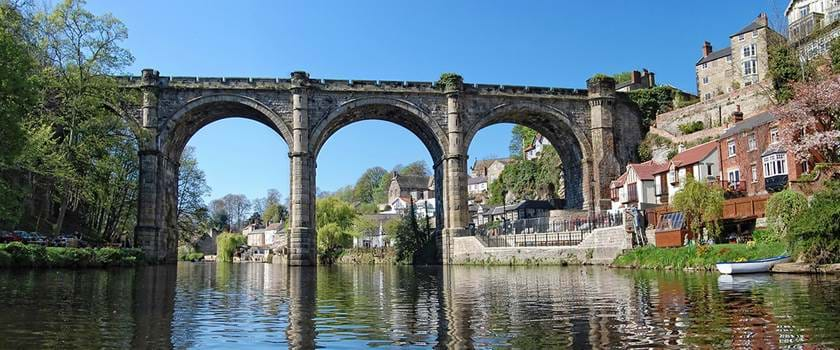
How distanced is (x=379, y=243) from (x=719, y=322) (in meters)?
79.8

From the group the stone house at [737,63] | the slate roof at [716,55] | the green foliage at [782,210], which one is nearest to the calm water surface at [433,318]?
the green foliage at [782,210]

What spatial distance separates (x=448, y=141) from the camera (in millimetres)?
44031

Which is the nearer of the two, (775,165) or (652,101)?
(775,165)

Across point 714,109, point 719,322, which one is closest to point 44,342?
point 719,322

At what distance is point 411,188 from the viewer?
124438 millimetres

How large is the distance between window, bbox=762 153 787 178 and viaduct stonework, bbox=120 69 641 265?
12726 mm

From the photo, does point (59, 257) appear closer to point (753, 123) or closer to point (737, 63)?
point (753, 123)

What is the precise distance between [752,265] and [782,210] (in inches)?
170

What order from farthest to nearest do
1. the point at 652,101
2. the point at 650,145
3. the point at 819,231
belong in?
the point at 652,101 < the point at 650,145 < the point at 819,231

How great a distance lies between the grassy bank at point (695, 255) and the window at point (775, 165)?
8.83 m

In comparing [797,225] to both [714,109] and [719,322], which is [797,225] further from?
[714,109]

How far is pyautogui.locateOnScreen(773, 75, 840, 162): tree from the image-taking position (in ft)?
93.4

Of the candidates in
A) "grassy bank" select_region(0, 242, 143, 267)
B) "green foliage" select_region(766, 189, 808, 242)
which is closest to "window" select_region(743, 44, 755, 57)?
"green foliage" select_region(766, 189, 808, 242)

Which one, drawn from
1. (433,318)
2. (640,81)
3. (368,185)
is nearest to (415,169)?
(368,185)
